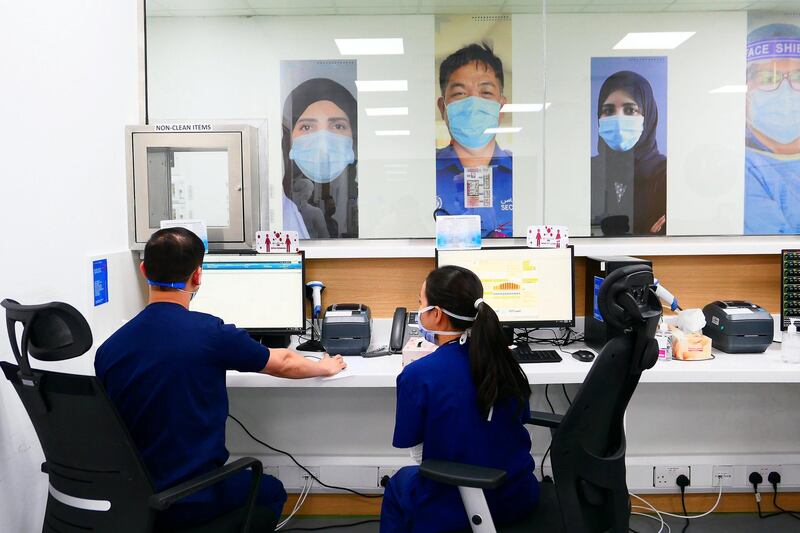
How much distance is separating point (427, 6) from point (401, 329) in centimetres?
156

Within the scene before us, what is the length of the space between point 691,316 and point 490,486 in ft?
4.35

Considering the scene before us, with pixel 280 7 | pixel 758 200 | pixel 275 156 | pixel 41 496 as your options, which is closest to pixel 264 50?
pixel 280 7

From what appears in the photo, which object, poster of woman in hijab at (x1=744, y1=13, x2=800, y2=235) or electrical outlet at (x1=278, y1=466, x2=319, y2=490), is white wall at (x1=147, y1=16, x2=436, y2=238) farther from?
poster of woman in hijab at (x1=744, y1=13, x2=800, y2=235)

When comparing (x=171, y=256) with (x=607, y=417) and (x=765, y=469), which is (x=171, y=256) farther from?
(x=765, y=469)

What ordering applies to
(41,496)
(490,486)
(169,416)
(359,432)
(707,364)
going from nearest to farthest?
(490,486)
(169,416)
(41,496)
(707,364)
(359,432)

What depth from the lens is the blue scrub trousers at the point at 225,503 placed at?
135cm

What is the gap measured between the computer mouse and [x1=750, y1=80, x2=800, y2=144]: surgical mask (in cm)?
141

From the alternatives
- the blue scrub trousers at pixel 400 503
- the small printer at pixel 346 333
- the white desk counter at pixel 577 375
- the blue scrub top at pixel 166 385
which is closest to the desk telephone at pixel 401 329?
the small printer at pixel 346 333

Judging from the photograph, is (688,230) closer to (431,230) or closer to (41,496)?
(431,230)

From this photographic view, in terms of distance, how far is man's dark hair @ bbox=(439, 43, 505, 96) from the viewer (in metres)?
2.64

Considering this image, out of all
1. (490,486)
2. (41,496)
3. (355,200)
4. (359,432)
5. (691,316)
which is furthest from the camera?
(355,200)

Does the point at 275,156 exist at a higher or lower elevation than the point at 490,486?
higher

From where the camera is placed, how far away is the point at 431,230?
8.61 feet

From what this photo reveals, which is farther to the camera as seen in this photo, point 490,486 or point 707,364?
point 707,364
